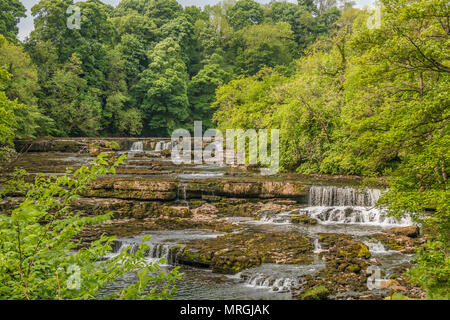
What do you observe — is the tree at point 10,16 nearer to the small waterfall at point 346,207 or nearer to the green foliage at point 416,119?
the small waterfall at point 346,207

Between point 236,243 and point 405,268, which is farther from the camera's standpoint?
point 236,243

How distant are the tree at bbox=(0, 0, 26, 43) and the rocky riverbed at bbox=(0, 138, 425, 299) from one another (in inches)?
744

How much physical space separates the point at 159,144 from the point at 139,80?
20262 millimetres

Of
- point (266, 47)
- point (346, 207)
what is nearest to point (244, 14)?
point (266, 47)

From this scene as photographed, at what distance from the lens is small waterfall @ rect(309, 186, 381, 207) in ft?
50.4

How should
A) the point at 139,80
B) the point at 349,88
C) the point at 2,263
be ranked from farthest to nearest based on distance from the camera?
the point at 139,80 < the point at 349,88 < the point at 2,263

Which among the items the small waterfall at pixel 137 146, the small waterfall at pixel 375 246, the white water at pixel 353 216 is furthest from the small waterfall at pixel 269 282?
the small waterfall at pixel 137 146

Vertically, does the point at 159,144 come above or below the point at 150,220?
above

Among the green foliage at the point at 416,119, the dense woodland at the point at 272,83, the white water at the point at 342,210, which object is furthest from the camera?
the white water at the point at 342,210

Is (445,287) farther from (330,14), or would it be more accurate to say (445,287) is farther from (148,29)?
(330,14)

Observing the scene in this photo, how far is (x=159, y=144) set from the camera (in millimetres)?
32031

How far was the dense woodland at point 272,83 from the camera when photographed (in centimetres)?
711

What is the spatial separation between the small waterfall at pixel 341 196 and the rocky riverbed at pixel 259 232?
0.04m
